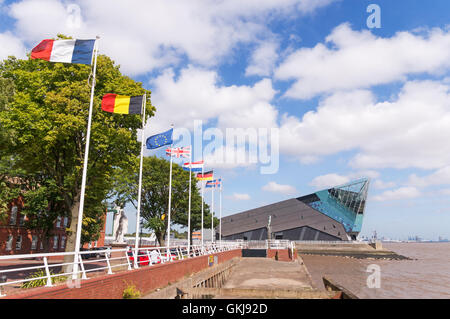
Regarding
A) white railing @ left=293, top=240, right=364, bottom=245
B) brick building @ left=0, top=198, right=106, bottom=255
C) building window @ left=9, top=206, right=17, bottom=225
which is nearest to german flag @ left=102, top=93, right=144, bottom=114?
brick building @ left=0, top=198, right=106, bottom=255

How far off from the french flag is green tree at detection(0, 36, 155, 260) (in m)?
5.44

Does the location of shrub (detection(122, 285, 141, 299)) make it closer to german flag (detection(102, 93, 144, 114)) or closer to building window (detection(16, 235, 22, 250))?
german flag (detection(102, 93, 144, 114))

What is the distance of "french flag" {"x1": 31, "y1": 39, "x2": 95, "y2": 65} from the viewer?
585 inches

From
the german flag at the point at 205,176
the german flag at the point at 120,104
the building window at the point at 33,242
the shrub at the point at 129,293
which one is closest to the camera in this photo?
the shrub at the point at 129,293

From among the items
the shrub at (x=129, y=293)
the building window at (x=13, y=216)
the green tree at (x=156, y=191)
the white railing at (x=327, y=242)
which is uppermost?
the green tree at (x=156, y=191)

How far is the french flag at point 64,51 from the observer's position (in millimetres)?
14867

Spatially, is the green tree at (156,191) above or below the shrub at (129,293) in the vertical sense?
above

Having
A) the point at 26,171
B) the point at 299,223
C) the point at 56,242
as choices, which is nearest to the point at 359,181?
the point at 299,223

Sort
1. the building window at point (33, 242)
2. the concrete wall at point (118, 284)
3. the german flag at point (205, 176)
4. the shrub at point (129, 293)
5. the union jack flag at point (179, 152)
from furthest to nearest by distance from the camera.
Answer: the building window at point (33, 242)
the german flag at point (205, 176)
the union jack flag at point (179, 152)
the shrub at point (129, 293)
the concrete wall at point (118, 284)

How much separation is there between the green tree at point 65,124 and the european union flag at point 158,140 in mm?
1430

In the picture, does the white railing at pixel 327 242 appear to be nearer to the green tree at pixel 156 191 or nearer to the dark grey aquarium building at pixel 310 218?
the dark grey aquarium building at pixel 310 218

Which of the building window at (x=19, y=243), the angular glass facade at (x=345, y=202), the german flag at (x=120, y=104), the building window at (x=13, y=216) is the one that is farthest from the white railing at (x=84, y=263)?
the angular glass facade at (x=345, y=202)
